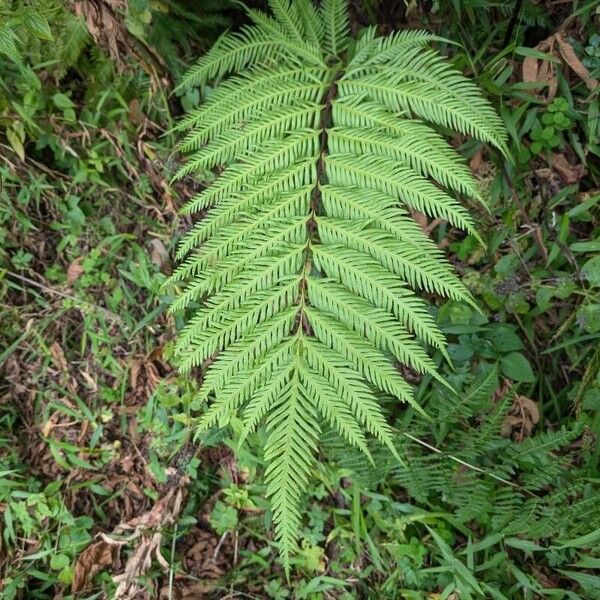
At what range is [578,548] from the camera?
2.26 metres

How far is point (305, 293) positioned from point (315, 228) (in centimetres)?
26

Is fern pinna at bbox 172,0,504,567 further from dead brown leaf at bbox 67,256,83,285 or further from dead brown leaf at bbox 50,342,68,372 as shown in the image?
dead brown leaf at bbox 50,342,68,372

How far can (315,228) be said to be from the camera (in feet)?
6.29

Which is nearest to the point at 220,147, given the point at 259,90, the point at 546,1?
the point at 259,90

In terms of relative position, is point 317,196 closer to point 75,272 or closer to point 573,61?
point 573,61

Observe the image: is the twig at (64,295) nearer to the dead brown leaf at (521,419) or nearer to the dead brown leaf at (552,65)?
the dead brown leaf at (521,419)

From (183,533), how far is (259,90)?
1837 millimetres

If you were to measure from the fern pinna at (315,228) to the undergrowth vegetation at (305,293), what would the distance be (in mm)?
10

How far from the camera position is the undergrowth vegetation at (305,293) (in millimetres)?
1799

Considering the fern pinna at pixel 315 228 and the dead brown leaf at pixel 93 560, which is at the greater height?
the fern pinna at pixel 315 228

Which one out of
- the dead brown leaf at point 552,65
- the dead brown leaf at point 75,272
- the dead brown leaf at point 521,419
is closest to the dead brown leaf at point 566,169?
the dead brown leaf at point 552,65

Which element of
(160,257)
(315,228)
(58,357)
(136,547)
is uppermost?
(315,228)

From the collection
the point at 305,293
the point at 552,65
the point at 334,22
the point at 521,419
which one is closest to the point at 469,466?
the point at 521,419

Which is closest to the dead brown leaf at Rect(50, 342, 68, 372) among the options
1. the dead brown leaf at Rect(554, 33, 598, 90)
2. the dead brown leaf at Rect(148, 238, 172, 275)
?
the dead brown leaf at Rect(148, 238, 172, 275)
